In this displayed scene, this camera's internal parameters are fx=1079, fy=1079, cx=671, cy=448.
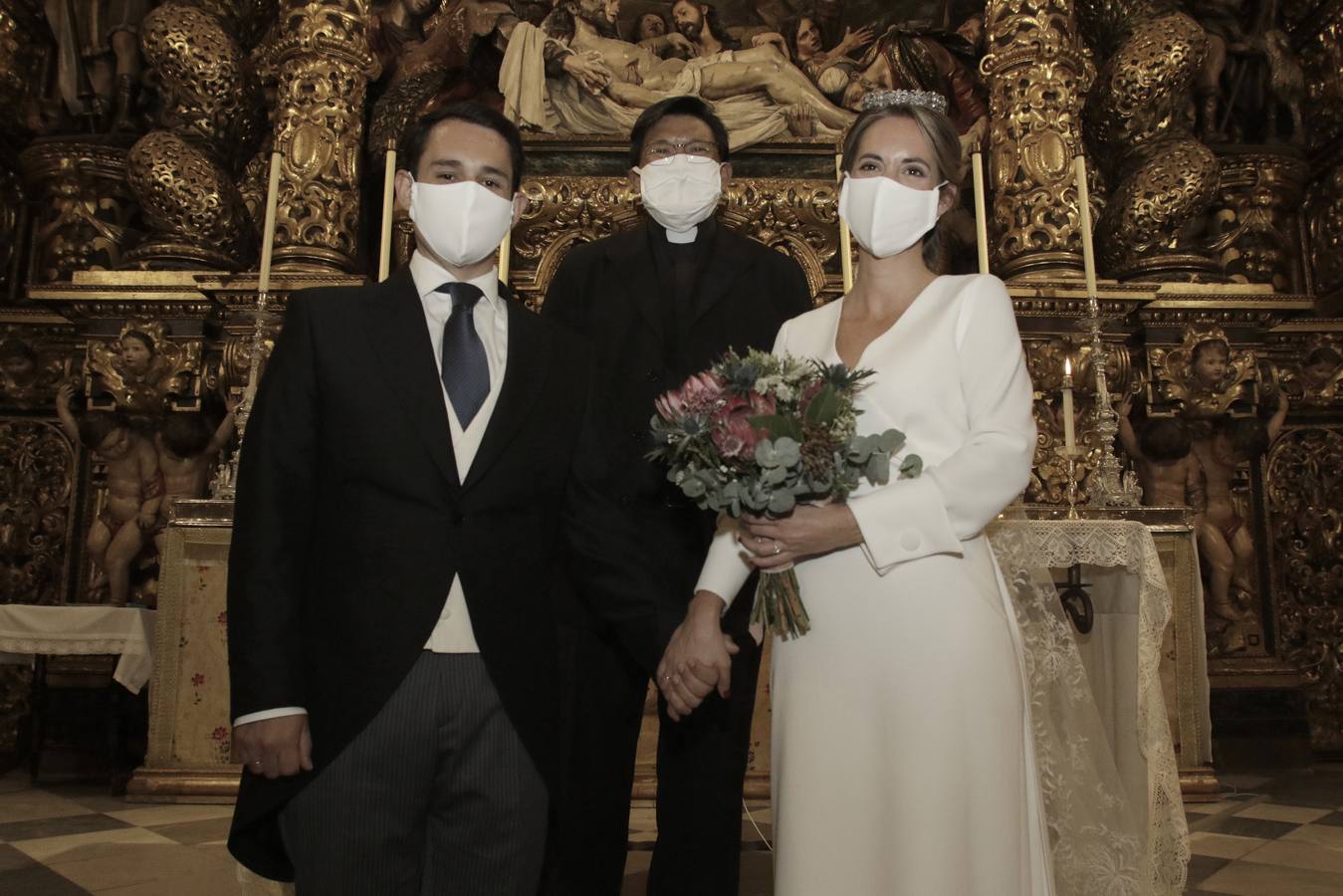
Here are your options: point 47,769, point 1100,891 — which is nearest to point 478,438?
point 1100,891

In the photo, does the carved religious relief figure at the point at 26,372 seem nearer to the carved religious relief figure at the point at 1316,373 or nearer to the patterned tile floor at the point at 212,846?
the patterned tile floor at the point at 212,846

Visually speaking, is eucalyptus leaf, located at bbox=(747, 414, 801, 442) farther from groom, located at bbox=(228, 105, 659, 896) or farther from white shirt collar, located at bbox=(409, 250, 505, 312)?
white shirt collar, located at bbox=(409, 250, 505, 312)

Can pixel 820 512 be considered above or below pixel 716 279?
below

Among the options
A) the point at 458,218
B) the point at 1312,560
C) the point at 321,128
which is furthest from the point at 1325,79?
the point at 458,218

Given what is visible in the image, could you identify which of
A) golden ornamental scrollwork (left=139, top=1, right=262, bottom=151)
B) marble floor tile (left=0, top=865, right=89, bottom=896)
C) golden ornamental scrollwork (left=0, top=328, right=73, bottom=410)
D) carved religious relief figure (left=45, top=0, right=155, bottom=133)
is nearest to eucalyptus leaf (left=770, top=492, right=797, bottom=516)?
marble floor tile (left=0, top=865, right=89, bottom=896)

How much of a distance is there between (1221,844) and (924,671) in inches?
103

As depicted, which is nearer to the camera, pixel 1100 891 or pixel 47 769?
pixel 1100 891

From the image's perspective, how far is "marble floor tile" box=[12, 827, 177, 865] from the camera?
11.3 ft

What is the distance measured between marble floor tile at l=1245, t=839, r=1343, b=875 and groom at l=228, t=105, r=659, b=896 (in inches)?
109

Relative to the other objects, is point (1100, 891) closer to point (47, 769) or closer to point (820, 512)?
point (820, 512)

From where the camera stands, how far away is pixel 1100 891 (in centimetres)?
248

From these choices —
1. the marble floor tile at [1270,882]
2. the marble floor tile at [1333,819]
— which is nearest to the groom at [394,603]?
the marble floor tile at [1270,882]

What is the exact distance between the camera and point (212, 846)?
3.53 metres

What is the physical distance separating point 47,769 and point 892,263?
15.8 ft
